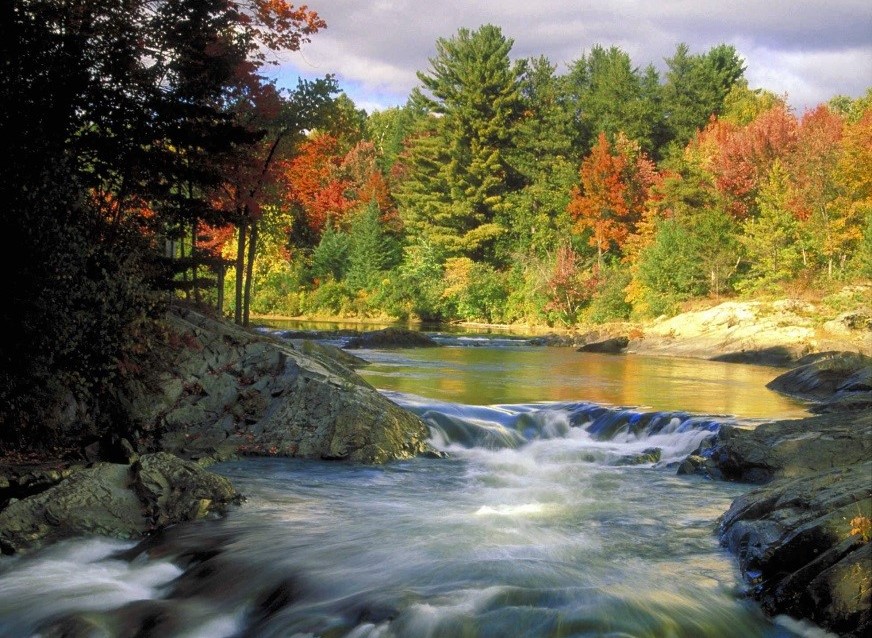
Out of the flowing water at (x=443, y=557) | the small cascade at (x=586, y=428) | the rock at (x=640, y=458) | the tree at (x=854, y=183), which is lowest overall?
the flowing water at (x=443, y=557)

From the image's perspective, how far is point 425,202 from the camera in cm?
5200

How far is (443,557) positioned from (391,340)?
2313cm

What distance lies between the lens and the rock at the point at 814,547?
5.97m

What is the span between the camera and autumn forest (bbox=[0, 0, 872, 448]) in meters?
11.1

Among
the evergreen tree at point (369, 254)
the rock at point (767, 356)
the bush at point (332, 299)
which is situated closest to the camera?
the rock at point (767, 356)

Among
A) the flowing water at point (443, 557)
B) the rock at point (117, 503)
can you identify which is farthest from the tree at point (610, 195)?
the rock at point (117, 503)

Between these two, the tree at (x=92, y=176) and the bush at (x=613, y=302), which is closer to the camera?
the tree at (x=92, y=176)

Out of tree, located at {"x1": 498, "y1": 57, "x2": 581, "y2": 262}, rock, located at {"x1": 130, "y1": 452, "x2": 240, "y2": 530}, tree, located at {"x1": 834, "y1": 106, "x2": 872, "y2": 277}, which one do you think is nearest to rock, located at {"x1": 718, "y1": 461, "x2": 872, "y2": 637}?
rock, located at {"x1": 130, "y1": 452, "x2": 240, "y2": 530}

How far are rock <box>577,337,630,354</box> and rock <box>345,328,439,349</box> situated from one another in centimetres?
572

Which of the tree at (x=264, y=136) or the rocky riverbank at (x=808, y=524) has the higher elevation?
the tree at (x=264, y=136)

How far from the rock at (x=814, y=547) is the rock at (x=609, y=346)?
24.0m

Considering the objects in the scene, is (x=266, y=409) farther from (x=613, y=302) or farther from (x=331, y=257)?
(x=331, y=257)

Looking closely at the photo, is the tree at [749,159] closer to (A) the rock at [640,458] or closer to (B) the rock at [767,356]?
(B) the rock at [767,356]

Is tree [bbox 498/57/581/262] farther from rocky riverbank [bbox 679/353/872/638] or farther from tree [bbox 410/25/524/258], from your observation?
rocky riverbank [bbox 679/353/872/638]
